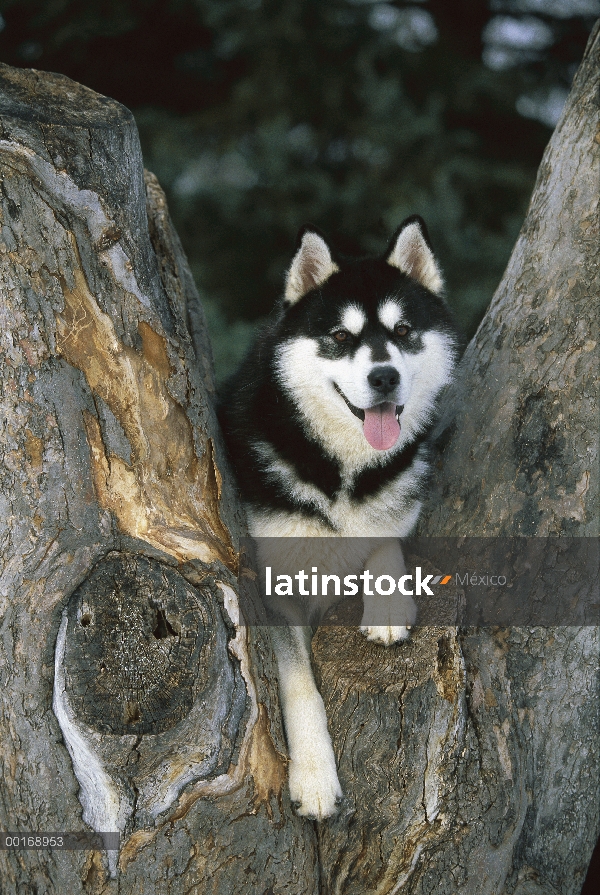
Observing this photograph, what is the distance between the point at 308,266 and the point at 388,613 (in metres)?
1.57

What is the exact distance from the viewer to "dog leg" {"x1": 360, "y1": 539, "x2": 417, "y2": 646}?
10.3ft

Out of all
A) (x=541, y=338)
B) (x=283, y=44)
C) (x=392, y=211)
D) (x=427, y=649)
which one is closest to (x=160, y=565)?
(x=427, y=649)

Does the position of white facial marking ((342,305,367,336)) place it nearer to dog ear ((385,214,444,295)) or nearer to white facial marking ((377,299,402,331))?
white facial marking ((377,299,402,331))

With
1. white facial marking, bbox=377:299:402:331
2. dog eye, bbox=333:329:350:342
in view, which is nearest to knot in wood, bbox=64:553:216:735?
dog eye, bbox=333:329:350:342

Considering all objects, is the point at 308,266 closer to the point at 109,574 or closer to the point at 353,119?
the point at 109,574

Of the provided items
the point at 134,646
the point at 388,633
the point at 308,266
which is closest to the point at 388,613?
the point at 388,633

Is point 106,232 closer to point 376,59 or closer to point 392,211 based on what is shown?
point 392,211

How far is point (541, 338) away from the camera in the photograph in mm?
3520

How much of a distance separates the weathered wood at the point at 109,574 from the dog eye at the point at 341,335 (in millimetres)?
716

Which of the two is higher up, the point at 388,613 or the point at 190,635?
the point at 190,635

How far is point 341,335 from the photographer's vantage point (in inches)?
138

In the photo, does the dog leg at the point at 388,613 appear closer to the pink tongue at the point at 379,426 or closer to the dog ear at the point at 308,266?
the pink tongue at the point at 379,426

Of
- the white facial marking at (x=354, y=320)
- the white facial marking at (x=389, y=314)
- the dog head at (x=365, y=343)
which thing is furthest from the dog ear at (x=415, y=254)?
the white facial marking at (x=354, y=320)

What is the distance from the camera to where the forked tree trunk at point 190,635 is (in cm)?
260
